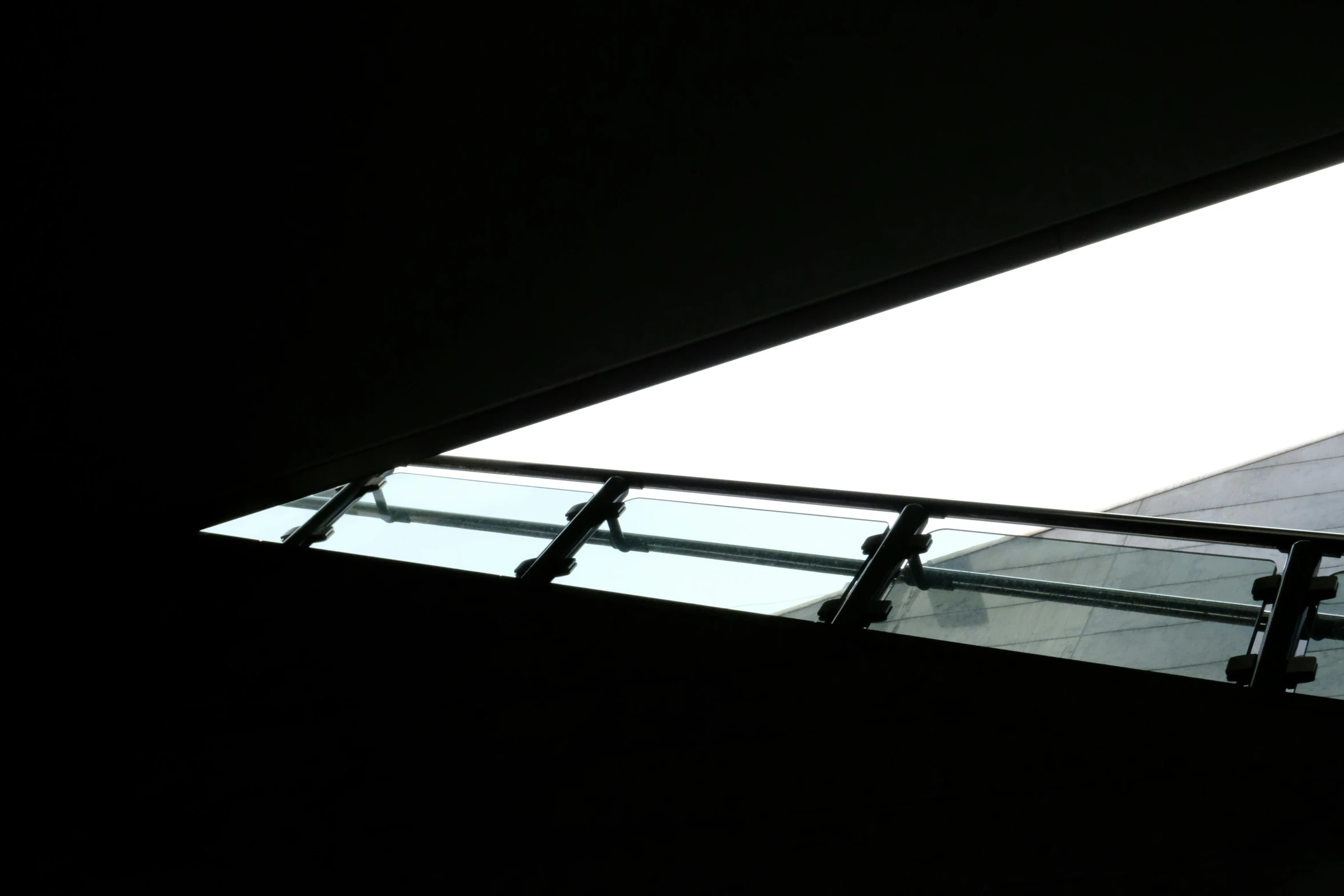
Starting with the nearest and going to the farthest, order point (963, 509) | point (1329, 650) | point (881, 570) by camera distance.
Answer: point (1329, 650), point (881, 570), point (963, 509)

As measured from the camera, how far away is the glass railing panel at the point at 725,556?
148 inches

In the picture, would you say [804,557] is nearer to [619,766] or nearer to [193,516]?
[619,766]

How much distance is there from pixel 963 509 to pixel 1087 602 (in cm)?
63

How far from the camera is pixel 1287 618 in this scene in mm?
2902

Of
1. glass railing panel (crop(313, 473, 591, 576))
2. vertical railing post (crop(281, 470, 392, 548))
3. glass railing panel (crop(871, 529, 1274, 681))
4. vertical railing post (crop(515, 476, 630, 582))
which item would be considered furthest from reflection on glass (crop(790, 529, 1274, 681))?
vertical railing post (crop(281, 470, 392, 548))

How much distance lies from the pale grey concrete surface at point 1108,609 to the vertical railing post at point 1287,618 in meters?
0.05

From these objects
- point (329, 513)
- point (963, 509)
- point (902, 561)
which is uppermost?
point (963, 509)

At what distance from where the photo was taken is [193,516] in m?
4.96

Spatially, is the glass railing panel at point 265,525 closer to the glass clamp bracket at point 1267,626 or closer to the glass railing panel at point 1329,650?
the glass clamp bracket at point 1267,626

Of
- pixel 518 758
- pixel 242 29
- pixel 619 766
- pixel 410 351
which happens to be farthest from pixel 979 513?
pixel 242 29

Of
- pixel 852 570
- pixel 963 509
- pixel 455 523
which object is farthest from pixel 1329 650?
pixel 455 523

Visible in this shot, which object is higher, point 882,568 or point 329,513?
point 882,568

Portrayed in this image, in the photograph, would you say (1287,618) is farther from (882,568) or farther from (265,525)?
(265,525)

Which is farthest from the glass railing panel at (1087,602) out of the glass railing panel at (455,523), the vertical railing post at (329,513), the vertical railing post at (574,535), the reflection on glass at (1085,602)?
the vertical railing post at (329,513)
